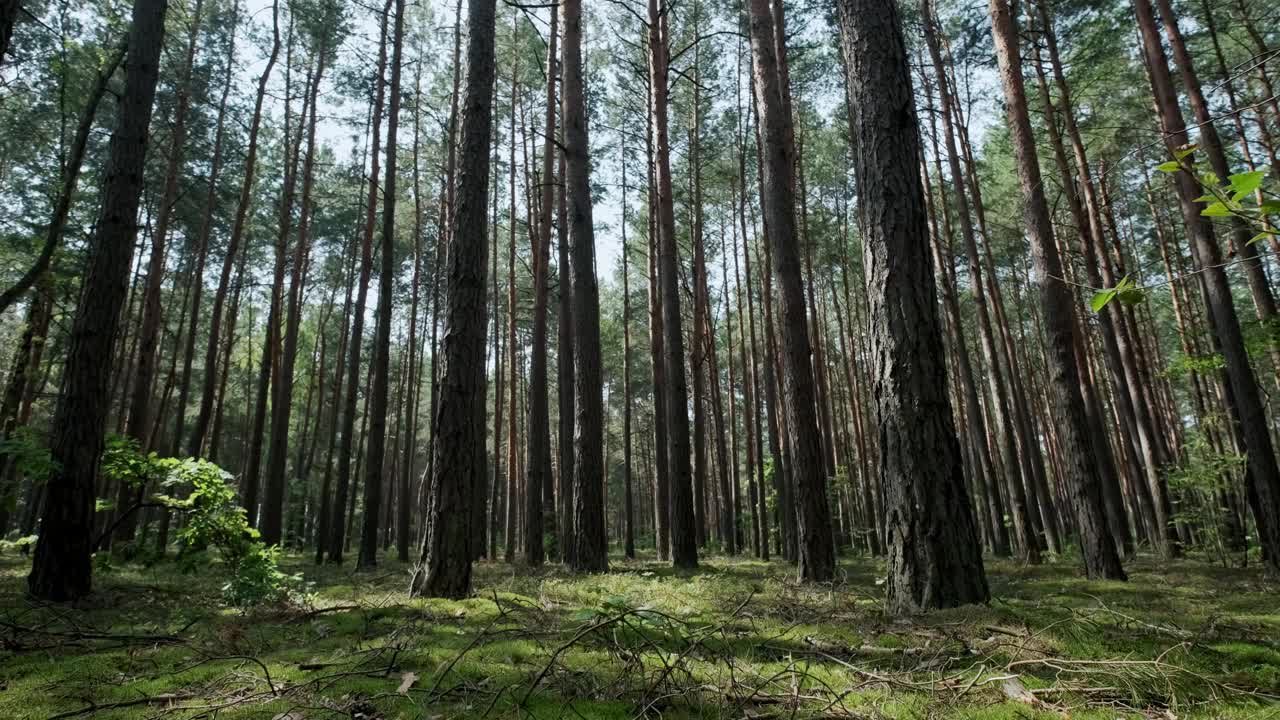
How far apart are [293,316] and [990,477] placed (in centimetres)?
1611

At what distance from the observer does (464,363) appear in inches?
235

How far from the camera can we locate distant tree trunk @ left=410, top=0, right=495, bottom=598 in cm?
570

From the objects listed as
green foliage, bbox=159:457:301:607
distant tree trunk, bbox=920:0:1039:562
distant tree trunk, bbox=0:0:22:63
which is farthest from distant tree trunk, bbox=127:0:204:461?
distant tree trunk, bbox=920:0:1039:562

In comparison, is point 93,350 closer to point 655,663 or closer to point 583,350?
point 583,350

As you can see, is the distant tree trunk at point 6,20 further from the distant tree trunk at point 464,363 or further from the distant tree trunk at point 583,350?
the distant tree trunk at point 583,350

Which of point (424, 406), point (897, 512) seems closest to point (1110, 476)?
point (897, 512)

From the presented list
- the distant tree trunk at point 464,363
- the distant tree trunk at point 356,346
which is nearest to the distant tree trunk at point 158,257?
the distant tree trunk at point 356,346

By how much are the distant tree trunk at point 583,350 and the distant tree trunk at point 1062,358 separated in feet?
20.4

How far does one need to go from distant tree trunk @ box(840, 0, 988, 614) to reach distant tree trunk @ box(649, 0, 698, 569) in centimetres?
549

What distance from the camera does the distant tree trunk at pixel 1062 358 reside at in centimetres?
744

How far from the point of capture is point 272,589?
557 centimetres

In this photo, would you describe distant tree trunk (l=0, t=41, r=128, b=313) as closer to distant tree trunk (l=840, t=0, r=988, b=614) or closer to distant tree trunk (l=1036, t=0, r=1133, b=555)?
distant tree trunk (l=840, t=0, r=988, b=614)

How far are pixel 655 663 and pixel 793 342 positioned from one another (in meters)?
5.62

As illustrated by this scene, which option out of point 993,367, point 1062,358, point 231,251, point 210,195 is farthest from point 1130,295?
point 210,195
